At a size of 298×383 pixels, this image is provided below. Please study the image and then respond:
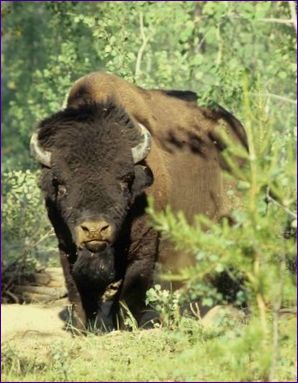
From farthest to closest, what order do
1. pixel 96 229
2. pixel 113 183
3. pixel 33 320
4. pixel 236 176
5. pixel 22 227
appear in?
pixel 22 227 → pixel 33 320 → pixel 113 183 → pixel 96 229 → pixel 236 176

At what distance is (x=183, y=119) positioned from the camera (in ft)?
37.2

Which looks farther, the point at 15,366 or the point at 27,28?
the point at 27,28

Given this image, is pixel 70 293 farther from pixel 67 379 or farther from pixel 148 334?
pixel 67 379

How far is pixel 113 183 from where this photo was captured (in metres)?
9.32

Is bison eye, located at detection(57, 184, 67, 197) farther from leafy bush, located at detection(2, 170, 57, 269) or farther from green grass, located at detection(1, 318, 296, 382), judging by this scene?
leafy bush, located at detection(2, 170, 57, 269)

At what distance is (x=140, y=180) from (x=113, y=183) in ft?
1.31

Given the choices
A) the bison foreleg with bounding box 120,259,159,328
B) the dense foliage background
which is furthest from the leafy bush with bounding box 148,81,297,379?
the bison foreleg with bounding box 120,259,159,328

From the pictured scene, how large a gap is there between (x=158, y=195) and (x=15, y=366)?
383cm

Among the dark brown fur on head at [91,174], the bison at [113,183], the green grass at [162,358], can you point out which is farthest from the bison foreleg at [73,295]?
the green grass at [162,358]

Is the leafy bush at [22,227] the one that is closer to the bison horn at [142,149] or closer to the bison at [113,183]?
the bison at [113,183]

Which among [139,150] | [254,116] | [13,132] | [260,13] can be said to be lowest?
[13,132]

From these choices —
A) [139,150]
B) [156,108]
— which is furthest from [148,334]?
[156,108]

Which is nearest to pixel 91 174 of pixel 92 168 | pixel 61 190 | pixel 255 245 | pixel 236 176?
pixel 92 168

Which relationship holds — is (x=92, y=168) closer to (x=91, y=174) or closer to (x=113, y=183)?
(x=91, y=174)
